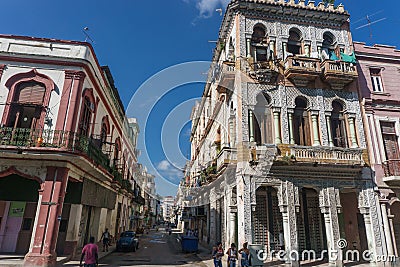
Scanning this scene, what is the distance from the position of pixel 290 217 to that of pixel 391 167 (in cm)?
665

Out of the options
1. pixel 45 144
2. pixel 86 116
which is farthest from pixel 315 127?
pixel 45 144

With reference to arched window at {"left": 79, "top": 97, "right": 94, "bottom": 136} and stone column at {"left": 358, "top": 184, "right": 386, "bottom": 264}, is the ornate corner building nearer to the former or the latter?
stone column at {"left": 358, "top": 184, "right": 386, "bottom": 264}

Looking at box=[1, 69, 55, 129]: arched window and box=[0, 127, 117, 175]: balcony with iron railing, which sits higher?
box=[1, 69, 55, 129]: arched window

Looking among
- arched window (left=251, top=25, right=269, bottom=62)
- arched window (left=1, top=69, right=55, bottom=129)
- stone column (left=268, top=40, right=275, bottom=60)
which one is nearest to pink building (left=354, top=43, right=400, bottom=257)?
stone column (left=268, top=40, right=275, bottom=60)

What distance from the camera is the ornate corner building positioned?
44.2 feet

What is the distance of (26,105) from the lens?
12648 millimetres

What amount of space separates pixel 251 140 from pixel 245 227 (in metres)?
4.46

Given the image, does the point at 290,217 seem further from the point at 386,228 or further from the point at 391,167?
the point at 391,167

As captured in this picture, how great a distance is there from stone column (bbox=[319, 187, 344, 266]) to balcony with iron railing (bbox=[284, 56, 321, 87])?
20.7ft

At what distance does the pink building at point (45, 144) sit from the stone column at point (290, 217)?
10046 millimetres

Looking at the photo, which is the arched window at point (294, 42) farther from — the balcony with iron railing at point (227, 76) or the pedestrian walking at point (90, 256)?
the pedestrian walking at point (90, 256)

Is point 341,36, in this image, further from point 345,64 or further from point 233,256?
point 233,256

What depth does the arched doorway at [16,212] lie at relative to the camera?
40.2ft

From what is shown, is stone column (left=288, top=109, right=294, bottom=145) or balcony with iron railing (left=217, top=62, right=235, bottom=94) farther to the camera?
balcony with iron railing (left=217, top=62, right=235, bottom=94)
